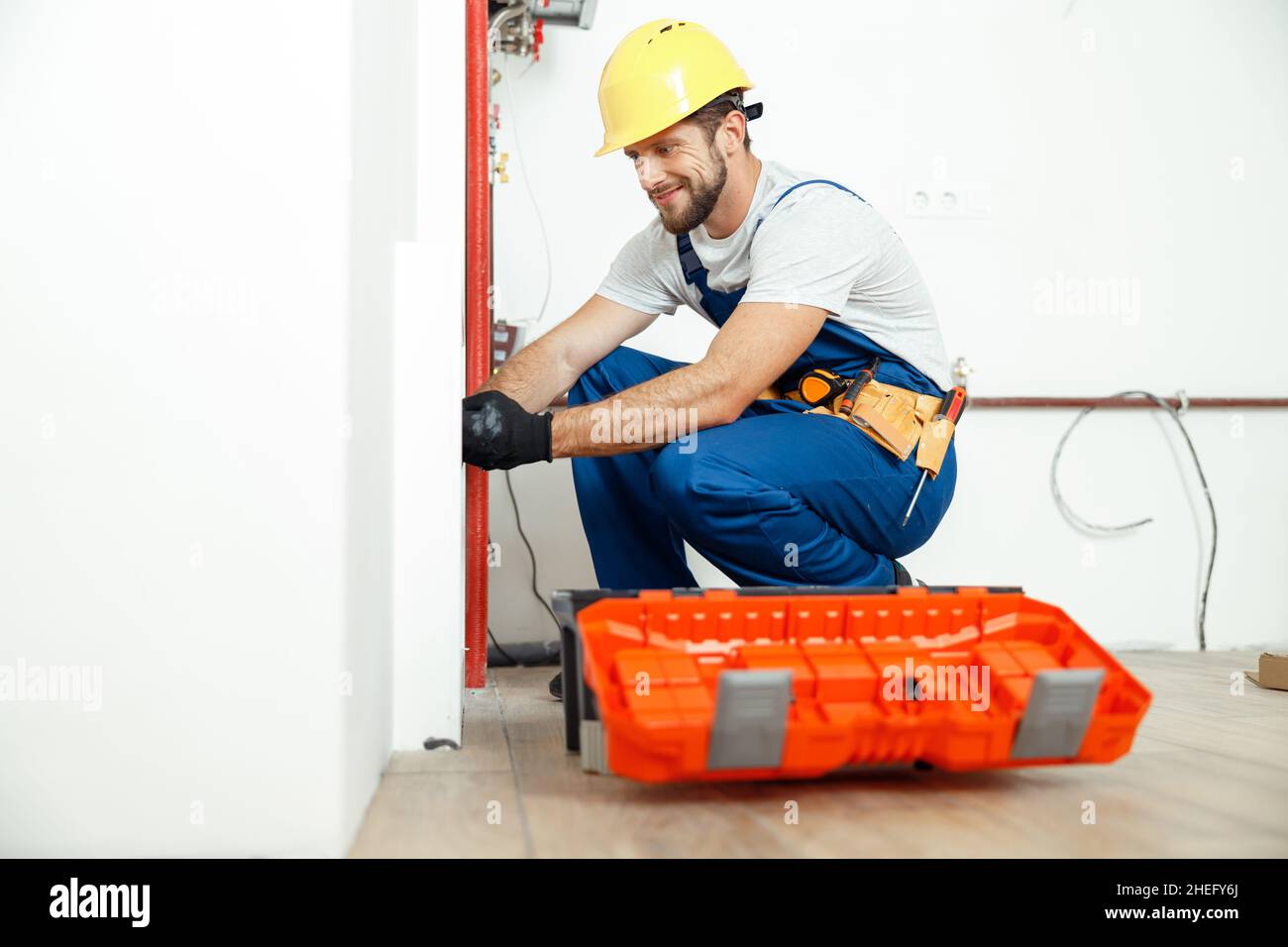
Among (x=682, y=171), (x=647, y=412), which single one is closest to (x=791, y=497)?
(x=647, y=412)

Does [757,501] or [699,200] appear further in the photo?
[699,200]

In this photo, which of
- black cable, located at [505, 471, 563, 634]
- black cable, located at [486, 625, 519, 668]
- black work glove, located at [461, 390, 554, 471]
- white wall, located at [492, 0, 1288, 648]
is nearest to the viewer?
black work glove, located at [461, 390, 554, 471]

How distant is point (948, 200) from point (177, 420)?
2391 mm

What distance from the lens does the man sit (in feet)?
5.74

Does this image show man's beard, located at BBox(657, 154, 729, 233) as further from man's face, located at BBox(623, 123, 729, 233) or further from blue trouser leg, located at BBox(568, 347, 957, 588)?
blue trouser leg, located at BBox(568, 347, 957, 588)

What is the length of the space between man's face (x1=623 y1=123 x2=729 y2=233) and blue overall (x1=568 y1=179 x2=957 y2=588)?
0.38 ft

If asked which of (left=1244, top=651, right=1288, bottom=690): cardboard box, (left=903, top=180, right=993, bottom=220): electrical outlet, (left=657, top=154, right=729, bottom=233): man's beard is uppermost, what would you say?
(left=903, top=180, right=993, bottom=220): electrical outlet

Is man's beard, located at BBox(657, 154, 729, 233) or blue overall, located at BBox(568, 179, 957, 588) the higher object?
man's beard, located at BBox(657, 154, 729, 233)

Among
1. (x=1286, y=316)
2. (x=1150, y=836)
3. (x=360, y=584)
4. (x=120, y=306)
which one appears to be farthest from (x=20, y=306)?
(x=1286, y=316)

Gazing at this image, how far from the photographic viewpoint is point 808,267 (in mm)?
1812

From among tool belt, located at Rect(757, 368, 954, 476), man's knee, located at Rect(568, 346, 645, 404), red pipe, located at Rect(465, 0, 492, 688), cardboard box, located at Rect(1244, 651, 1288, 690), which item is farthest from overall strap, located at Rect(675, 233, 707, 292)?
cardboard box, located at Rect(1244, 651, 1288, 690)

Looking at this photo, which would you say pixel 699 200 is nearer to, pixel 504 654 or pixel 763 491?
pixel 763 491

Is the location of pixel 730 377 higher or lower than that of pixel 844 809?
higher
